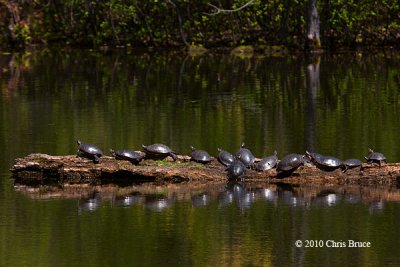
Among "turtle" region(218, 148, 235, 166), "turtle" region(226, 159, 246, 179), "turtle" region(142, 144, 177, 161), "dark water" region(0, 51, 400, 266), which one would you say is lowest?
"dark water" region(0, 51, 400, 266)

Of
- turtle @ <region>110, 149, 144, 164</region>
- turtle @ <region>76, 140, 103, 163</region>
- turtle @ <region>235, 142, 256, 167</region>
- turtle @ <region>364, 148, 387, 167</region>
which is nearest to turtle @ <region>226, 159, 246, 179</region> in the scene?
turtle @ <region>235, 142, 256, 167</region>

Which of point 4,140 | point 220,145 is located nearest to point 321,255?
point 220,145

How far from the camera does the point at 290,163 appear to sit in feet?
55.6

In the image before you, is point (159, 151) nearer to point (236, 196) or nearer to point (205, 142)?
point (236, 196)

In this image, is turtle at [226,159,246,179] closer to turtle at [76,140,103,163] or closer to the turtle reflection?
the turtle reflection

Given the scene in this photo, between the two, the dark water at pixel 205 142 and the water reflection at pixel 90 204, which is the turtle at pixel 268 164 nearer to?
the dark water at pixel 205 142

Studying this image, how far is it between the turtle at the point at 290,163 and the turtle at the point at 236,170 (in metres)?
0.51

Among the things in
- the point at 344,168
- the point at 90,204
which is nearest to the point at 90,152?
the point at 90,204

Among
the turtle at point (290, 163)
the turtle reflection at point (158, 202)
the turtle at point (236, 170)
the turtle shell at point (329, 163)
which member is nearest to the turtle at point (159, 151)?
the turtle at point (236, 170)

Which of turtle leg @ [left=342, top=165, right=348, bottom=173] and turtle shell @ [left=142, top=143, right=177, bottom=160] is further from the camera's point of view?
turtle shell @ [left=142, top=143, right=177, bottom=160]

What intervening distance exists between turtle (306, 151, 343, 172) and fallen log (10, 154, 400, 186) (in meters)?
0.09

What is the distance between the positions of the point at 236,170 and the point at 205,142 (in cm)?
432

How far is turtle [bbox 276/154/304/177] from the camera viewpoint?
55.4 feet

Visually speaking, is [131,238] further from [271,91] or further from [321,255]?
[271,91]
